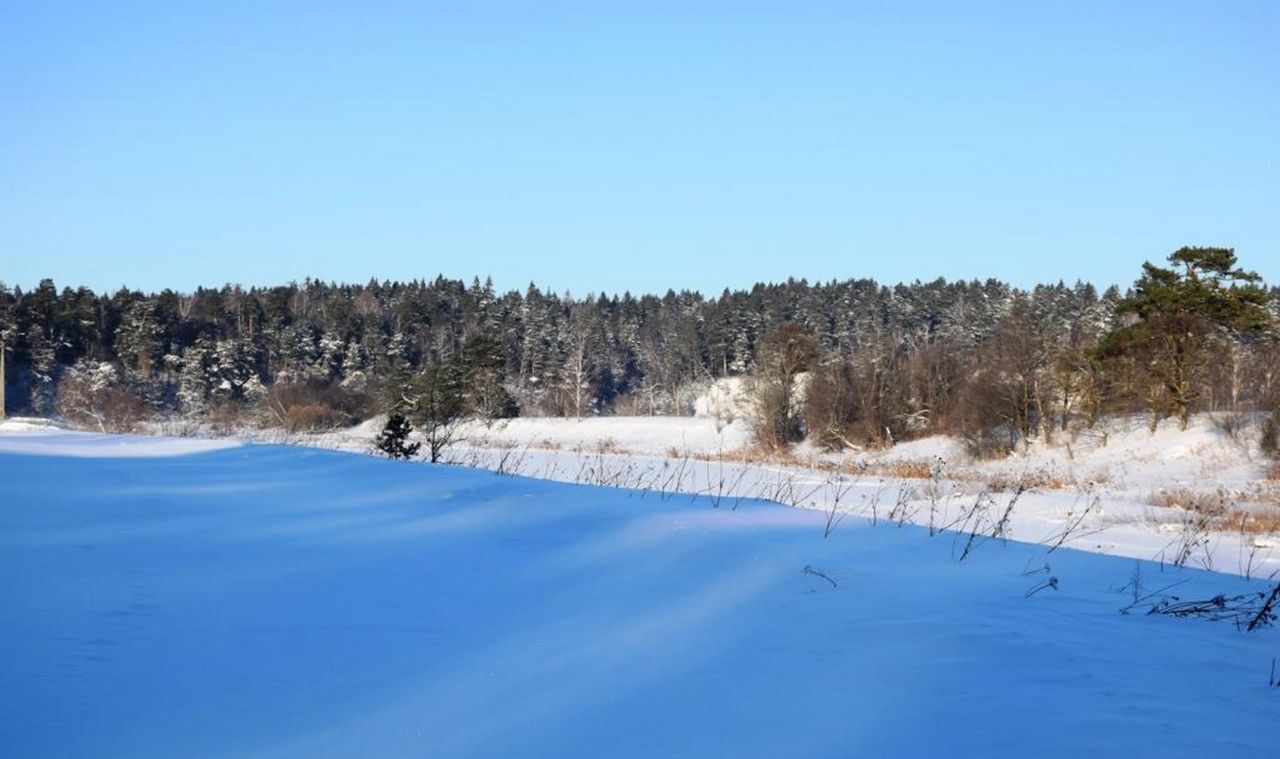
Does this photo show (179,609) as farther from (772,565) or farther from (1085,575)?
(1085,575)

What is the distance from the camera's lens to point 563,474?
18750mm

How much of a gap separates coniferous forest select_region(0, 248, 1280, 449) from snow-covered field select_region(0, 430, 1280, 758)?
29.6 m

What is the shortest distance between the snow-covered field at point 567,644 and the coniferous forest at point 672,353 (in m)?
29.6

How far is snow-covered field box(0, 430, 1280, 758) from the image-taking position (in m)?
2.65

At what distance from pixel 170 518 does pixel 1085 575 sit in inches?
227

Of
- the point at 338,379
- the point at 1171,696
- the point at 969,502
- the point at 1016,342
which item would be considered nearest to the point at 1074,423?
the point at 1016,342

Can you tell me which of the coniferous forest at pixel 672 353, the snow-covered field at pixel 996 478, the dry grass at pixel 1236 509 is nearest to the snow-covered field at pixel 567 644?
the snow-covered field at pixel 996 478

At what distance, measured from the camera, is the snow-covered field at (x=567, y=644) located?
2.65 meters

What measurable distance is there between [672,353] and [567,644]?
83718 mm

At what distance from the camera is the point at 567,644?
3557 mm

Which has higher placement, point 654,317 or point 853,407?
point 654,317

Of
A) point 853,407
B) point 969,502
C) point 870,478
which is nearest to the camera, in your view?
point 969,502

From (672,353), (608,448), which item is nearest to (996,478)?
(608,448)

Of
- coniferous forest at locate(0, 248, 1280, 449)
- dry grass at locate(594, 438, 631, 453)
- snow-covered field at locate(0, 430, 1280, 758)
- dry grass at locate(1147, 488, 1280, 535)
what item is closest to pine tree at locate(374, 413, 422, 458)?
snow-covered field at locate(0, 430, 1280, 758)
